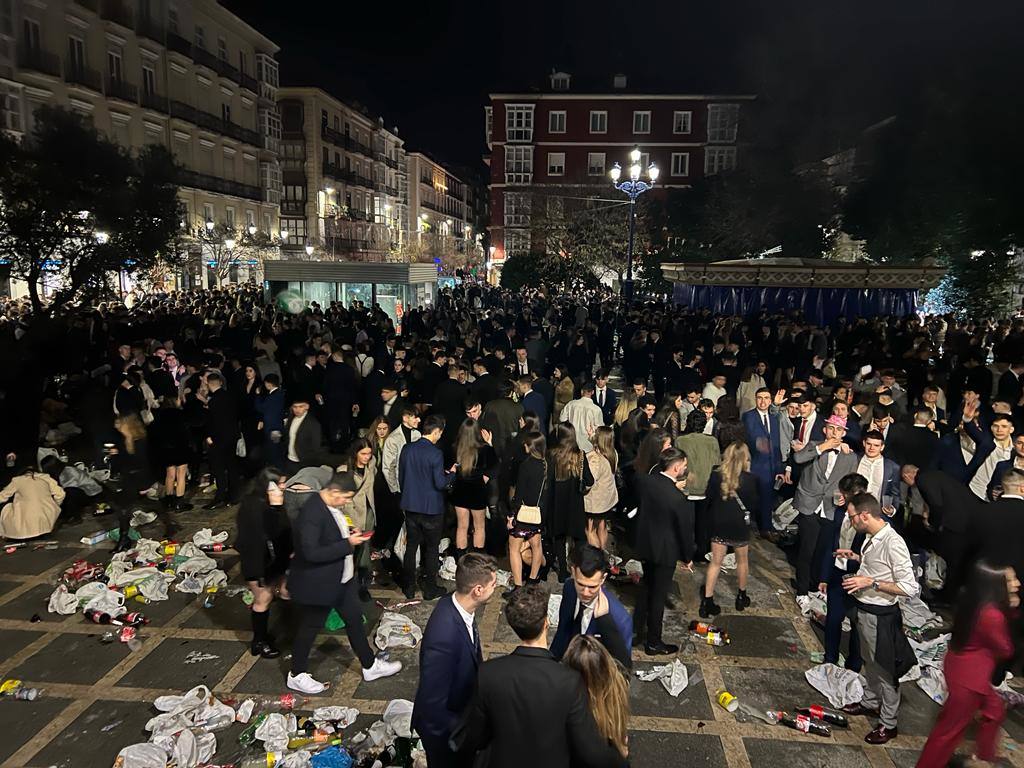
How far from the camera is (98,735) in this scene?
4652 millimetres

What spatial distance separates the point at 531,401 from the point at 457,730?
567cm

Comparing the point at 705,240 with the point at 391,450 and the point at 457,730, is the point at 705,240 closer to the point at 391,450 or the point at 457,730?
the point at 391,450

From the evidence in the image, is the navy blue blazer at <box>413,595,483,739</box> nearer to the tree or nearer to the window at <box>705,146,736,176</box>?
the tree

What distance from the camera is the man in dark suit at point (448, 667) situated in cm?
348

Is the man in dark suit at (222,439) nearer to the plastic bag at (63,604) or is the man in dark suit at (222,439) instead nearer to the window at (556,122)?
the plastic bag at (63,604)

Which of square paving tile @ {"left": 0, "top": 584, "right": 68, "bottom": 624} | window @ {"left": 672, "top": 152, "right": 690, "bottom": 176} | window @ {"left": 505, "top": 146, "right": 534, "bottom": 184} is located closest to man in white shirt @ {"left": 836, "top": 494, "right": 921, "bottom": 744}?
square paving tile @ {"left": 0, "top": 584, "right": 68, "bottom": 624}

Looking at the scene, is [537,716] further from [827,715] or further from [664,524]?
[827,715]

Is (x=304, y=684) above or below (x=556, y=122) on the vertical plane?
below

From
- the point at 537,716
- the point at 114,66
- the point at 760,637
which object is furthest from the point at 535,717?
the point at 114,66

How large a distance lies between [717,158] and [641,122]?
6651mm

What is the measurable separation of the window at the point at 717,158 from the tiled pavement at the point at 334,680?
53.5 meters

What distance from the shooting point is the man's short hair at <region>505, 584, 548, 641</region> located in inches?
124

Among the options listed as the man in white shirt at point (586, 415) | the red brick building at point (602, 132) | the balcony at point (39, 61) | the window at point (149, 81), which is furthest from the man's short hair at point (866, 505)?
the red brick building at point (602, 132)

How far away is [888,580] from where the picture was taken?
449 cm
